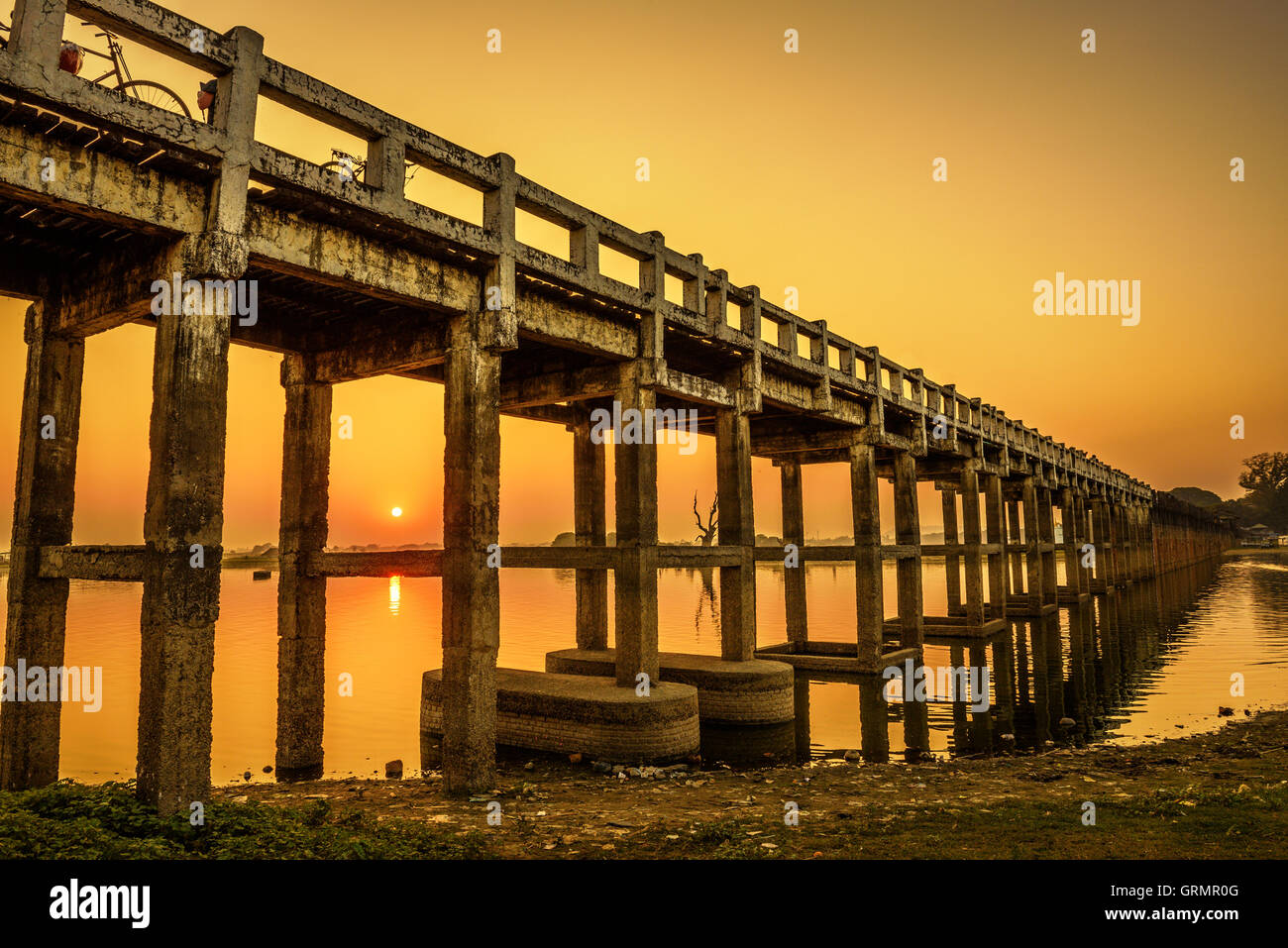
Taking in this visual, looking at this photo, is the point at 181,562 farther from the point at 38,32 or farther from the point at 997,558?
the point at 997,558

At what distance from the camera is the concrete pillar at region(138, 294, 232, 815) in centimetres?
718

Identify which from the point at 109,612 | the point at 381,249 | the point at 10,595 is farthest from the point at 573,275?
the point at 109,612

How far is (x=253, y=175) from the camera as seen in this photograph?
26.1 feet

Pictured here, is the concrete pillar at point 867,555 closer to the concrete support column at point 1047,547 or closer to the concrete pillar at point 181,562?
the concrete pillar at point 181,562

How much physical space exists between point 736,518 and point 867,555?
605 cm

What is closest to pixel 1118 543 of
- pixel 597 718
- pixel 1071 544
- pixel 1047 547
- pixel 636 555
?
pixel 1071 544

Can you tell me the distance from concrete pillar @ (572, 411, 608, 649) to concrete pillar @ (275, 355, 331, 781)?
6618 mm

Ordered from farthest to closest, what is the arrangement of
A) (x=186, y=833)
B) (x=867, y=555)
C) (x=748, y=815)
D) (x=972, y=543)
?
1. (x=972, y=543)
2. (x=867, y=555)
3. (x=748, y=815)
4. (x=186, y=833)

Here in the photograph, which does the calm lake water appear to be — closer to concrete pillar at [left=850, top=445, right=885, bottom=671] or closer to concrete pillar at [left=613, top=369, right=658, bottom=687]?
concrete pillar at [left=850, top=445, right=885, bottom=671]

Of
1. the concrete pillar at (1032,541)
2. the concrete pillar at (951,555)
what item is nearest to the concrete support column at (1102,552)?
the concrete pillar at (1032,541)

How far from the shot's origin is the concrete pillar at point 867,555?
65.9 ft

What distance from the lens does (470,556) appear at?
10.0 meters

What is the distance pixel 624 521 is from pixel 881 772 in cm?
549
